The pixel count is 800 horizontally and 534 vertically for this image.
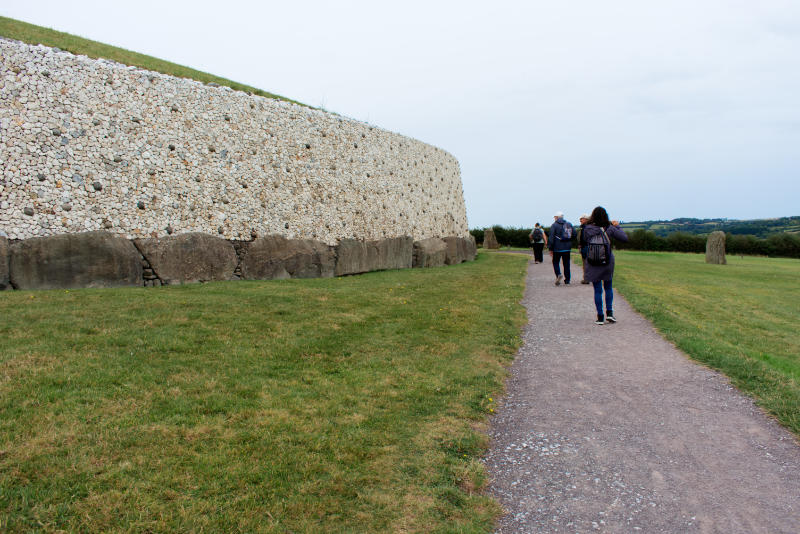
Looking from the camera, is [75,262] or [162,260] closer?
[75,262]

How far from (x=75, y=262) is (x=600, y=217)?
12105mm

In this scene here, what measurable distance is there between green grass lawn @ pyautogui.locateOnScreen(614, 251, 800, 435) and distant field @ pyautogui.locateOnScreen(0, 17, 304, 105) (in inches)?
597

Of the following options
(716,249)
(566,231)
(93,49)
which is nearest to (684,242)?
(716,249)

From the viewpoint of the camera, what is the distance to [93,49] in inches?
576

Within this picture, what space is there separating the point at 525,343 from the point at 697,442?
4.30 meters

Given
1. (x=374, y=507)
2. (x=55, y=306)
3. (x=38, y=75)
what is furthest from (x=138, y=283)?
(x=374, y=507)

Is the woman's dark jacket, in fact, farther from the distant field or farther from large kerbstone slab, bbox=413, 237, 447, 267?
large kerbstone slab, bbox=413, 237, 447, 267

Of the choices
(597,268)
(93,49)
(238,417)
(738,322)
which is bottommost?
(738,322)

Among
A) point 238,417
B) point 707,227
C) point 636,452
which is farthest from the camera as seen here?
point 707,227

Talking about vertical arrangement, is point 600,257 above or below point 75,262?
below

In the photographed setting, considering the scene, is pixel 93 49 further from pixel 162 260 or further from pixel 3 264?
pixel 3 264

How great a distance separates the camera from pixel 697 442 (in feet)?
16.1

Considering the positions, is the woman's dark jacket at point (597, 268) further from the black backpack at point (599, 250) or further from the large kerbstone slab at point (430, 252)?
the large kerbstone slab at point (430, 252)

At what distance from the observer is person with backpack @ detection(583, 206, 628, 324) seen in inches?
399
